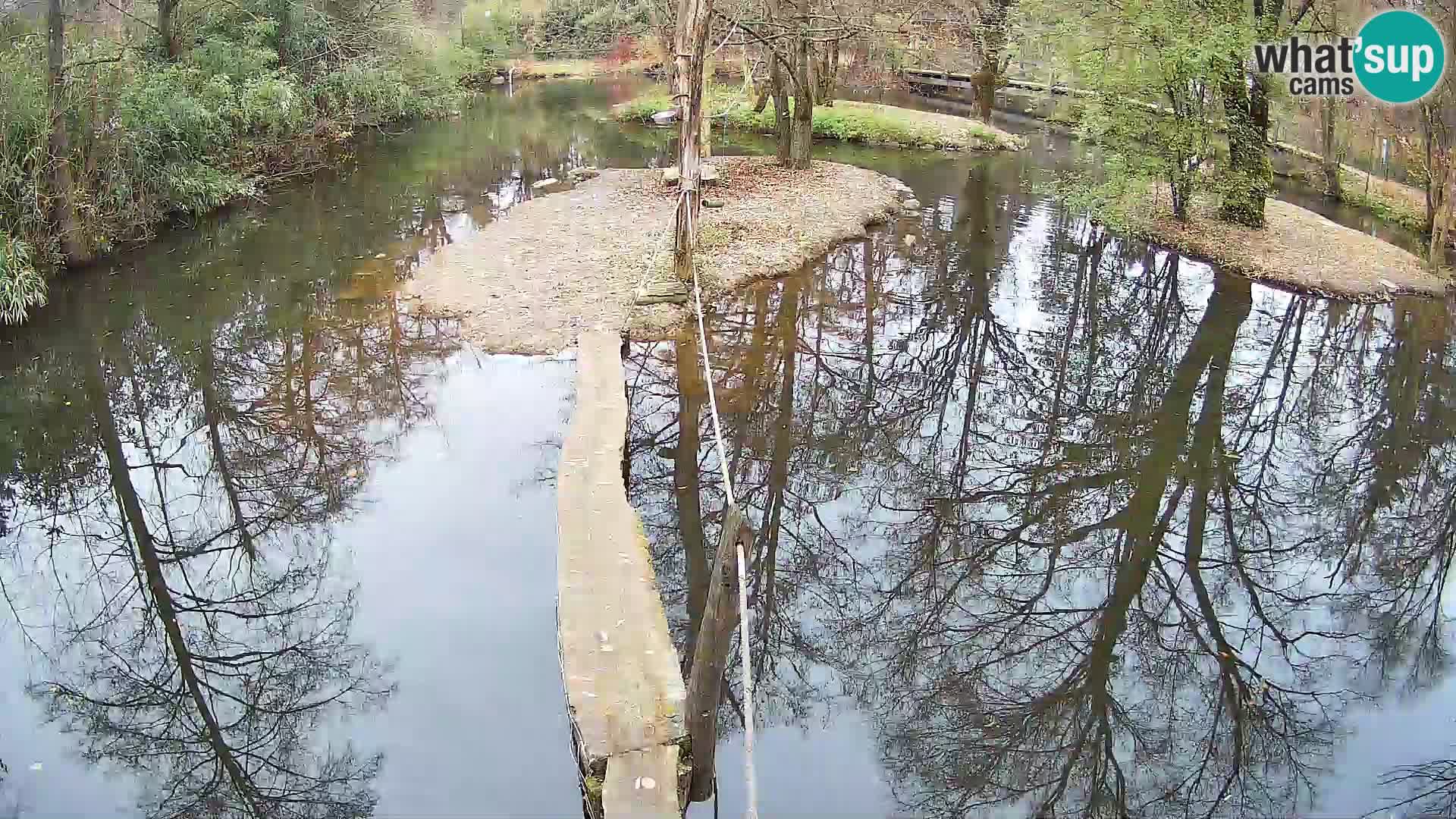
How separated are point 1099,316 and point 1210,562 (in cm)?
590

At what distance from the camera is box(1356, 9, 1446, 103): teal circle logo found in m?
13.6

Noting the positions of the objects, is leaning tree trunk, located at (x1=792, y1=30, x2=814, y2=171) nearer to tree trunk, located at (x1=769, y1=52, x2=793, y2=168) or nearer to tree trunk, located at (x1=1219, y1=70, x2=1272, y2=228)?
tree trunk, located at (x1=769, y1=52, x2=793, y2=168)

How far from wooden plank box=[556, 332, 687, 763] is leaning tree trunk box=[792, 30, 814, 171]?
44.2ft

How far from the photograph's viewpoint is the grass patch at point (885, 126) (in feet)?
80.5

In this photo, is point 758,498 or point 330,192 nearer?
point 758,498

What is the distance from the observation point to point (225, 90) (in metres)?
16.8

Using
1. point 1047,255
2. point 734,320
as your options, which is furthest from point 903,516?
point 1047,255

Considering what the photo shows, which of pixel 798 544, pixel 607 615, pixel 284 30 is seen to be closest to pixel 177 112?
pixel 284 30

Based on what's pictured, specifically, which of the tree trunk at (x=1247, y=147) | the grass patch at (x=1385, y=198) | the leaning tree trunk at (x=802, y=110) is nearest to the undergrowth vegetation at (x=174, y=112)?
the leaning tree trunk at (x=802, y=110)

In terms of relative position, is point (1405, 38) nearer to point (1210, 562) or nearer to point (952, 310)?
point (952, 310)

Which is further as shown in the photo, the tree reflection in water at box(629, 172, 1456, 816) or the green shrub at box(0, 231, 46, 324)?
the green shrub at box(0, 231, 46, 324)

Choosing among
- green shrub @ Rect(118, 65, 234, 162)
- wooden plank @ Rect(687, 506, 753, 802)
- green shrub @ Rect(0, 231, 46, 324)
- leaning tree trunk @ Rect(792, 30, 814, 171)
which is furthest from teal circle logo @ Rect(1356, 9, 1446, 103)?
green shrub @ Rect(0, 231, 46, 324)

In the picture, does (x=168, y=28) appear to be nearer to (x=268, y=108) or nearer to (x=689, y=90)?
(x=268, y=108)

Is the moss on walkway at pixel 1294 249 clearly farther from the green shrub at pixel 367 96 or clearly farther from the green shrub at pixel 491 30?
the green shrub at pixel 491 30
